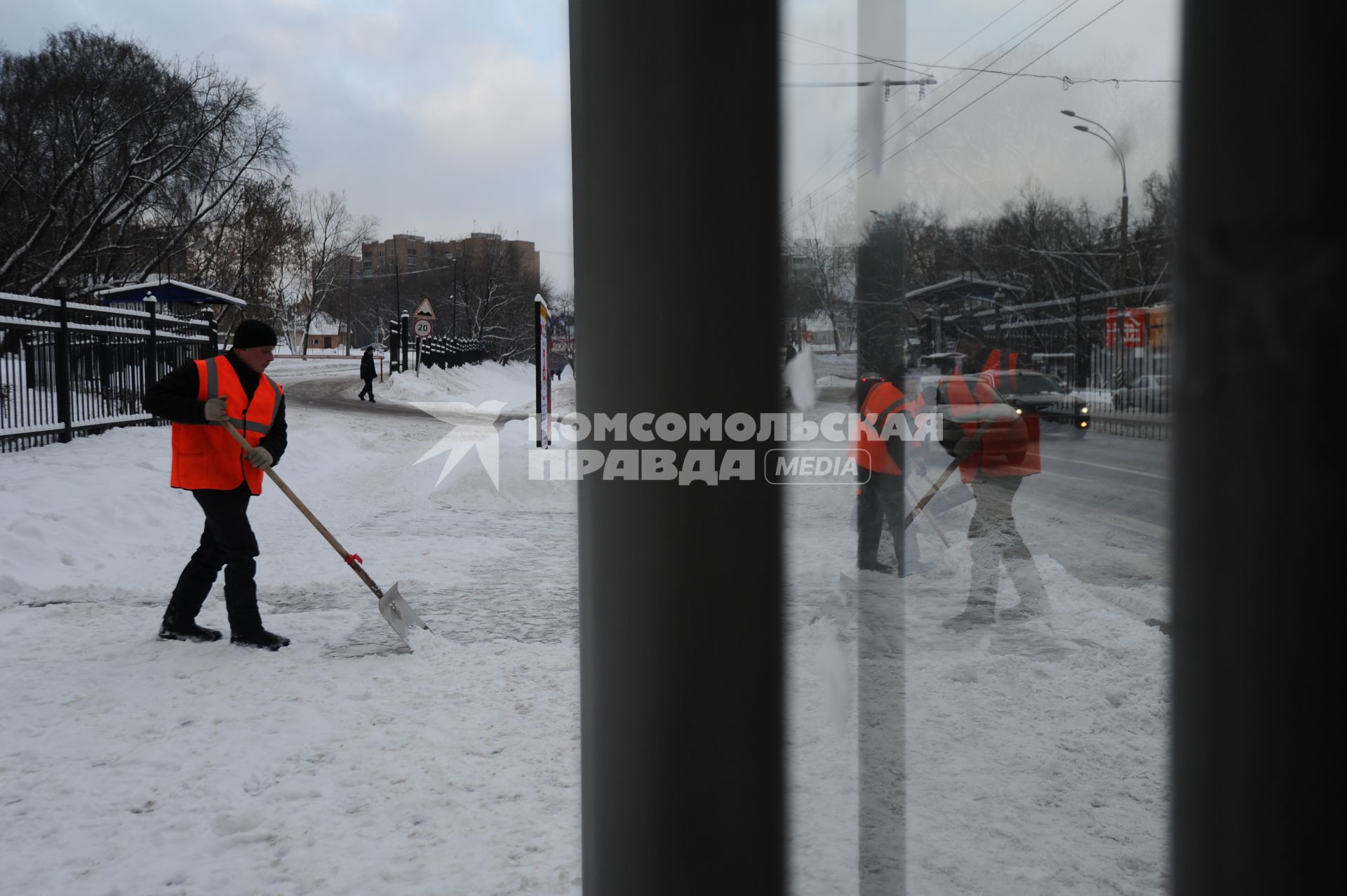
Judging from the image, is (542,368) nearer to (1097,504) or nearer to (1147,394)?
(1097,504)

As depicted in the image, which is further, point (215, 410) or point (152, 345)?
point (152, 345)

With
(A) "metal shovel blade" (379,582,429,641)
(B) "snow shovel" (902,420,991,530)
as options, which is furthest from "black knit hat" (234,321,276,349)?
(B) "snow shovel" (902,420,991,530)

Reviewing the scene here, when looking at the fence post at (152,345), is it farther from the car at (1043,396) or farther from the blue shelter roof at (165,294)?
the car at (1043,396)

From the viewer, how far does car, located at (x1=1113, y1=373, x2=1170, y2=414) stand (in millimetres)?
615

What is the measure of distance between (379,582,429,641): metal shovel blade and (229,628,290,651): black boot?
22.0 inches

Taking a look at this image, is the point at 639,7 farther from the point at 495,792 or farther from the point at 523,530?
the point at 523,530

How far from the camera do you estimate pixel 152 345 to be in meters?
14.9

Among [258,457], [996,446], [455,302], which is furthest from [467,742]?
[455,302]

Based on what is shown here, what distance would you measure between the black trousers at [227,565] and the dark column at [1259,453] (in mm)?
5616

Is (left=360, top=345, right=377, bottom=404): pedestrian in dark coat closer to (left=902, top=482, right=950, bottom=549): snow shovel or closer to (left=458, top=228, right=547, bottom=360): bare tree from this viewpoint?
(left=902, top=482, right=950, bottom=549): snow shovel

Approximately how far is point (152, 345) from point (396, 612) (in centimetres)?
1137

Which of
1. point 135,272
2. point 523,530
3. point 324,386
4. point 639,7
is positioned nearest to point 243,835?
point 639,7

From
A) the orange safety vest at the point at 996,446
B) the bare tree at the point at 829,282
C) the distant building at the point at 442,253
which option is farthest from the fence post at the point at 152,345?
the distant building at the point at 442,253

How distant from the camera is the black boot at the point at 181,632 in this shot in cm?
560
